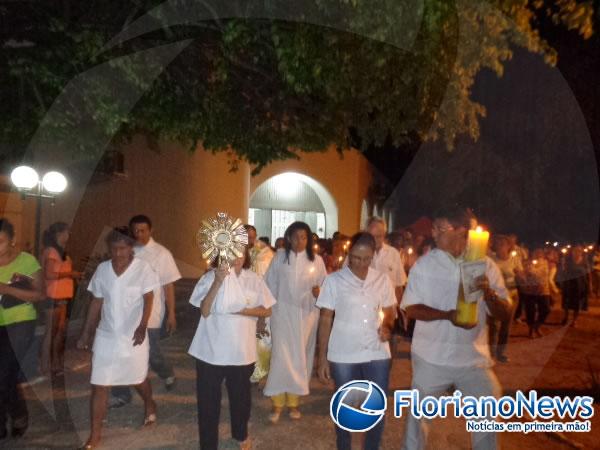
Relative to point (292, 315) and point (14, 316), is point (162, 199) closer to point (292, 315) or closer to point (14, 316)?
point (292, 315)

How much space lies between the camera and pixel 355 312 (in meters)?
5.36

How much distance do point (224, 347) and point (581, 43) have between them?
11.9m

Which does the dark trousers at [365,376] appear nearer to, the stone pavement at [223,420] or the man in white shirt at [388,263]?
the stone pavement at [223,420]

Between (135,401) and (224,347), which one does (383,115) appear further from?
(135,401)

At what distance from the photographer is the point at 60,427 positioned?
6547 mm

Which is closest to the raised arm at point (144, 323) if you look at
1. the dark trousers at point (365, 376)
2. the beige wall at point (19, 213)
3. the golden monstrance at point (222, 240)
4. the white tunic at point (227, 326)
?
the white tunic at point (227, 326)

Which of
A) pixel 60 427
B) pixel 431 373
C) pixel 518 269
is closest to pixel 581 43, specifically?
pixel 518 269

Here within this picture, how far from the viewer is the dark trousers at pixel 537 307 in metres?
12.6

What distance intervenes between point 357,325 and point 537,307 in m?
8.50

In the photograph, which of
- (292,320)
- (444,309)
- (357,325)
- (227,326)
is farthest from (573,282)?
(227,326)

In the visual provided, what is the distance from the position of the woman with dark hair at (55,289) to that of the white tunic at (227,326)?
10.8ft

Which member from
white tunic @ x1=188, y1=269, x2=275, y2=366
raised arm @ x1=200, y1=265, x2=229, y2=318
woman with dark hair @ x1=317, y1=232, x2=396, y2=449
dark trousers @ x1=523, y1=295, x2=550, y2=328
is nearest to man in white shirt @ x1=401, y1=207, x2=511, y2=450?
woman with dark hair @ x1=317, y1=232, x2=396, y2=449

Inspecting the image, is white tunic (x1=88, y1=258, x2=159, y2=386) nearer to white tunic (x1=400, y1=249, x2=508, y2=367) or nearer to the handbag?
the handbag
